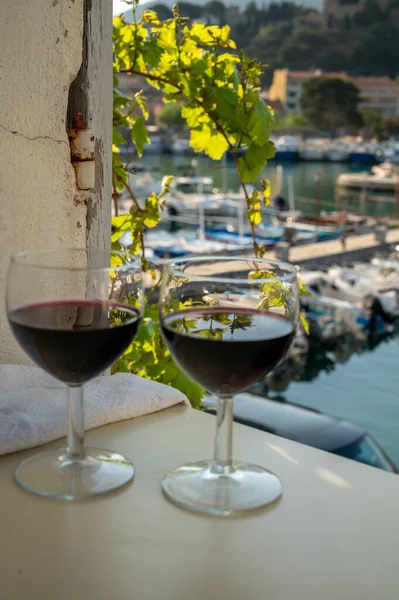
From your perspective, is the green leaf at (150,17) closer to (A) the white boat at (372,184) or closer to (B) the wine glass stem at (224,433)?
(B) the wine glass stem at (224,433)

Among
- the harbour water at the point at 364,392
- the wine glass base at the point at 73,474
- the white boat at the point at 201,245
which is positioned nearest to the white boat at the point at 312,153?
the white boat at the point at 201,245

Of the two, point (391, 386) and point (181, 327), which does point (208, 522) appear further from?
point (391, 386)

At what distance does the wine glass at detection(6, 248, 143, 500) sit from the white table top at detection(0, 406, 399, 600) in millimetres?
14

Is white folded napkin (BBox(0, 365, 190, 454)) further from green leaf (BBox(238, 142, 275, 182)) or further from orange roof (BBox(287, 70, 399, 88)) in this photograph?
orange roof (BBox(287, 70, 399, 88))

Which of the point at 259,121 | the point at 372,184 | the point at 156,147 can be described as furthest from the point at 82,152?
the point at 156,147

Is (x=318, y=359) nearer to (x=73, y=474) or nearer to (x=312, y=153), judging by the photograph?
(x=73, y=474)

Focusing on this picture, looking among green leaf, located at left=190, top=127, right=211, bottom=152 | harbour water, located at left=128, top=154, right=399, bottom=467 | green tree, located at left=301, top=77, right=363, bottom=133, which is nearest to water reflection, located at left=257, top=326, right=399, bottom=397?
harbour water, located at left=128, top=154, right=399, bottom=467

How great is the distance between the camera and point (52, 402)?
1.60 feet

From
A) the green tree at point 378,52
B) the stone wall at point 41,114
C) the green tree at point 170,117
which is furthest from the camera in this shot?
the green tree at point 378,52

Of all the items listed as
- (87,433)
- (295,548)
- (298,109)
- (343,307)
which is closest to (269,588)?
(295,548)

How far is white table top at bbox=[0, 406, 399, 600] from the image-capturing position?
30 centimetres

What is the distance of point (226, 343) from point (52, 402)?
18 cm

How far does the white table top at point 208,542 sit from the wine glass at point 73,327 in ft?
0.05

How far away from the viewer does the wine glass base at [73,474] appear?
38 centimetres
